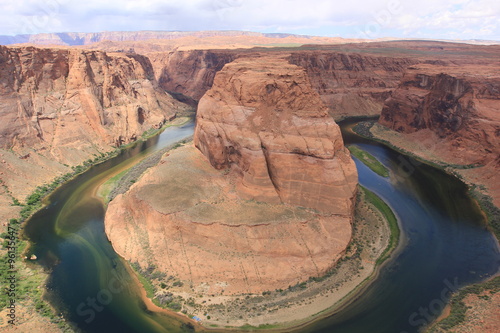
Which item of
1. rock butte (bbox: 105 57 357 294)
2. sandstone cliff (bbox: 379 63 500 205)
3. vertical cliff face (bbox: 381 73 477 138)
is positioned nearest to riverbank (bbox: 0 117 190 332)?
rock butte (bbox: 105 57 357 294)

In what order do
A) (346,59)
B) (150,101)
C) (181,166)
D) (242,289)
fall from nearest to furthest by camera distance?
(242,289)
(181,166)
(150,101)
(346,59)

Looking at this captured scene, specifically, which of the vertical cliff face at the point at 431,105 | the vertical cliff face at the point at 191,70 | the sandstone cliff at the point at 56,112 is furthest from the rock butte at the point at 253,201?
the vertical cliff face at the point at 191,70

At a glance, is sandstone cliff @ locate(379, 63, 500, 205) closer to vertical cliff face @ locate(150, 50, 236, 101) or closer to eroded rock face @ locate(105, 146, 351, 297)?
eroded rock face @ locate(105, 146, 351, 297)

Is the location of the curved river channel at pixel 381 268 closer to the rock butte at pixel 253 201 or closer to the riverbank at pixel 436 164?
the riverbank at pixel 436 164

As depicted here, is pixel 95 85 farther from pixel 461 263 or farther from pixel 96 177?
pixel 461 263

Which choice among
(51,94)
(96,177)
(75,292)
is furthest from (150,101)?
(75,292)

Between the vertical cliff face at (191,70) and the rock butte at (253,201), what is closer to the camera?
the rock butte at (253,201)
